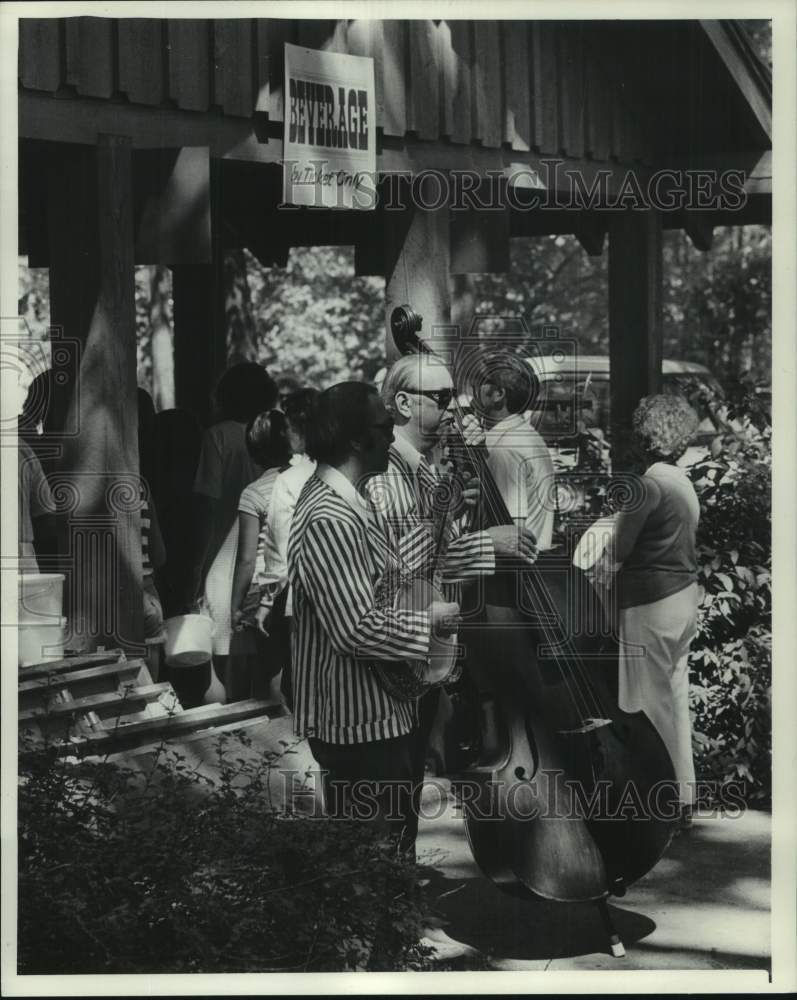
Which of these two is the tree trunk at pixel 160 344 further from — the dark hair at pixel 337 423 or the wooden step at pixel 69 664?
the dark hair at pixel 337 423

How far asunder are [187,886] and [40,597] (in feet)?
3.25

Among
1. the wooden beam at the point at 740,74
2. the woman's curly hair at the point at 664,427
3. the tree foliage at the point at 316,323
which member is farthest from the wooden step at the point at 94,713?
the tree foliage at the point at 316,323

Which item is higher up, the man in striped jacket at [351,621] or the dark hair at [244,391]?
the dark hair at [244,391]

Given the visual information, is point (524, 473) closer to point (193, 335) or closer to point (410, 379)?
point (410, 379)

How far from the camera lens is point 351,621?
4430 millimetres

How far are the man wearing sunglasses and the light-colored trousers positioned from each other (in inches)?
31.9

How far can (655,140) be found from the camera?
6.16 m

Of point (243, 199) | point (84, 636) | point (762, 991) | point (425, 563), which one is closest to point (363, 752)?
point (425, 563)

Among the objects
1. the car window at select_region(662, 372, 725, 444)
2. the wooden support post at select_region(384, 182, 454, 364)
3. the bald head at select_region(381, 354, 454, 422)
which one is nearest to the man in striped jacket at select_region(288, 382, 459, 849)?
the bald head at select_region(381, 354, 454, 422)

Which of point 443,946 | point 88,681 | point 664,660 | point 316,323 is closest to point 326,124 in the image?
point 88,681

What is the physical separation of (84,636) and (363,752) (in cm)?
98

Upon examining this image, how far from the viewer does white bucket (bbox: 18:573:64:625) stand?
475cm

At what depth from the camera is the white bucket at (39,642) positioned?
4.74m

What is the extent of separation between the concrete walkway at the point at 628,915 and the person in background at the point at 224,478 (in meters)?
1.12
